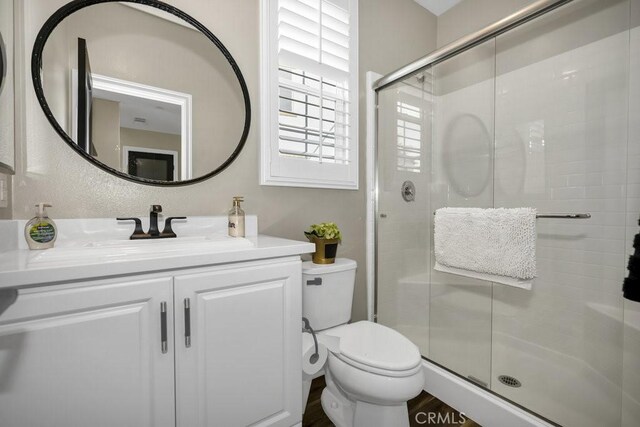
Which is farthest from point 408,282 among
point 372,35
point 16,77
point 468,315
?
point 16,77

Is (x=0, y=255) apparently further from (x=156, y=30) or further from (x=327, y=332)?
(x=327, y=332)

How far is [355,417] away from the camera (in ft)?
3.96

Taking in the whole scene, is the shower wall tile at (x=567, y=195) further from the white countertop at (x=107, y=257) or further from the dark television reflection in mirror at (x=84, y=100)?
the dark television reflection in mirror at (x=84, y=100)

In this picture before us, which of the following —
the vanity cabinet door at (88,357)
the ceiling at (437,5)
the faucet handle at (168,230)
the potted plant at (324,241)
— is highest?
the ceiling at (437,5)

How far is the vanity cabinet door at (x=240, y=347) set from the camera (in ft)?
2.78

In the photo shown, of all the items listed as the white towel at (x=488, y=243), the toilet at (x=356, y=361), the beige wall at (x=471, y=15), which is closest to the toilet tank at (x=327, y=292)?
the toilet at (x=356, y=361)

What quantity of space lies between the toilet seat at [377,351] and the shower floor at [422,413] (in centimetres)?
41

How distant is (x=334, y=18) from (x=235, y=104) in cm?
86

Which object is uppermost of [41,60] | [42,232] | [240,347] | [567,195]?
[41,60]

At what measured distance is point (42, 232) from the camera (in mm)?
931

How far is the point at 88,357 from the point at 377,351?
3.21ft

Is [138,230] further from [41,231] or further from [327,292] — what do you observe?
[327,292]

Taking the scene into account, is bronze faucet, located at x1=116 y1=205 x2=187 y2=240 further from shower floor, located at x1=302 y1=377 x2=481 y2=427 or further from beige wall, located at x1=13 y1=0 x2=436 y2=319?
shower floor, located at x1=302 y1=377 x2=481 y2=427

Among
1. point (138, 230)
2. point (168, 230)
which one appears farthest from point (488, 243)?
point (138, 230)
